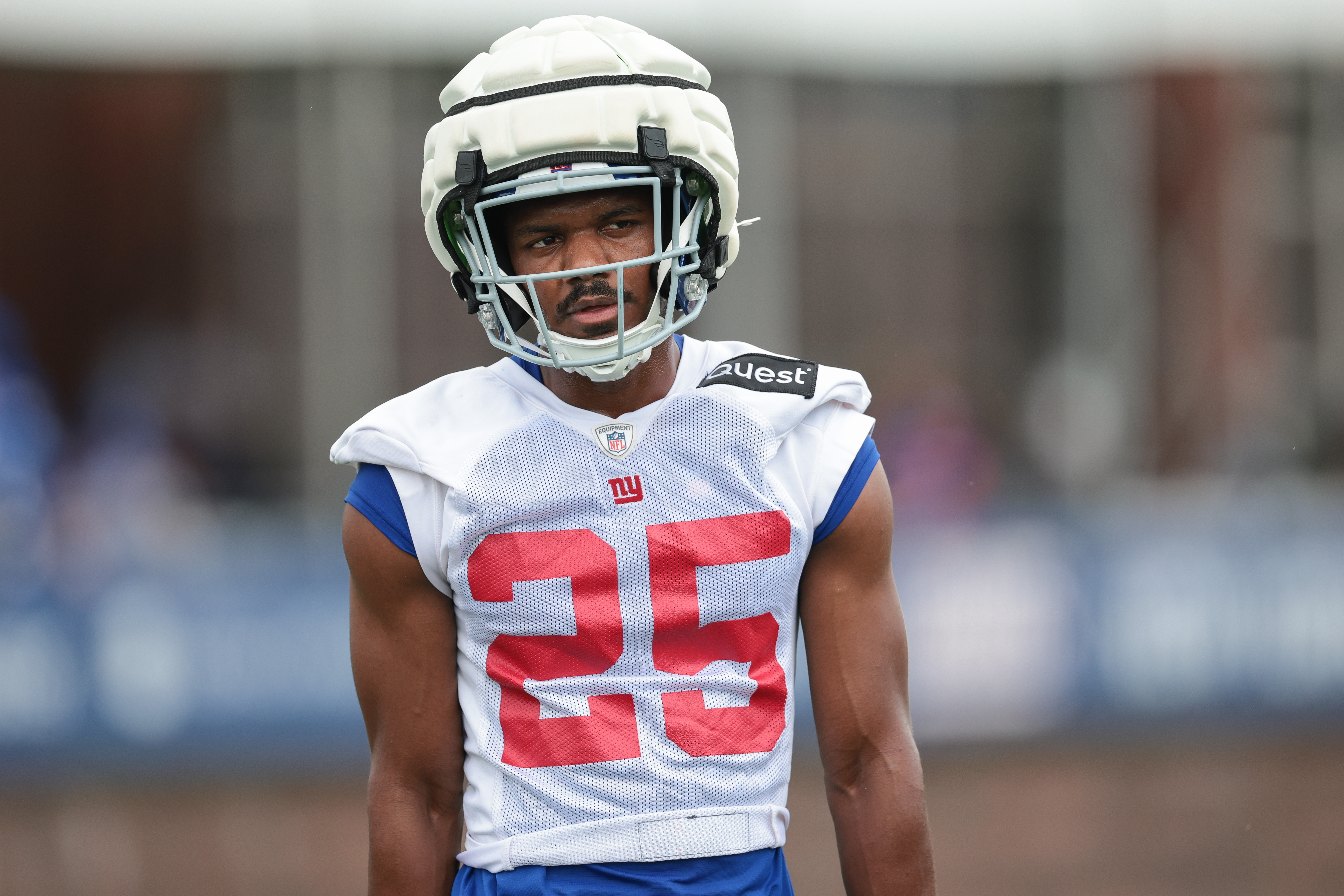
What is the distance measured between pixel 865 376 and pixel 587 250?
1179 cm

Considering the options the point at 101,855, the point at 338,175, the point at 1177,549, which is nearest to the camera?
the point at 101,855

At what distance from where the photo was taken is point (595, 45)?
92.8 inches

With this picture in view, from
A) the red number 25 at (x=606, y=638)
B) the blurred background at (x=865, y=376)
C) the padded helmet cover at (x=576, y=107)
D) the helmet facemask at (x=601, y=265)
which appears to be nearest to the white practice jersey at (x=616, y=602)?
the red number 25 at (x=606, y=638)

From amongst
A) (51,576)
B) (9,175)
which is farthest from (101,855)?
(9,175)

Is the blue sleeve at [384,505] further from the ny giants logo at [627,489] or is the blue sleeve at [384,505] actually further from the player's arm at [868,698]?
the player's arm at [868,698]

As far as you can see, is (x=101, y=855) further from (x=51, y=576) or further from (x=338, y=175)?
(x=338, y=175)

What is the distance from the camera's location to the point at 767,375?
96.3 inches

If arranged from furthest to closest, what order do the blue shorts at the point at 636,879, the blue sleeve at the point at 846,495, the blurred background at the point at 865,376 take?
the blurred background at the point at 865,376, the blue sleeve at the point at 846,495, the blue shorts at the point at 636,879

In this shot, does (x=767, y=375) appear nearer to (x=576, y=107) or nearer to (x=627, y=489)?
Result: (x=627, y=489)

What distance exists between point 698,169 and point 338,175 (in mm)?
10759

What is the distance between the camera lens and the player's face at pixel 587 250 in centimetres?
229

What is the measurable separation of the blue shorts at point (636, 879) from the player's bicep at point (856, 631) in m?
0.27

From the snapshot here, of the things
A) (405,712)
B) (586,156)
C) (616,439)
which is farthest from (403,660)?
(586,156)

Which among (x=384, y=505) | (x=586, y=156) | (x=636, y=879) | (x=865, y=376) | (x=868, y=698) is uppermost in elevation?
(x=586, y=156)
